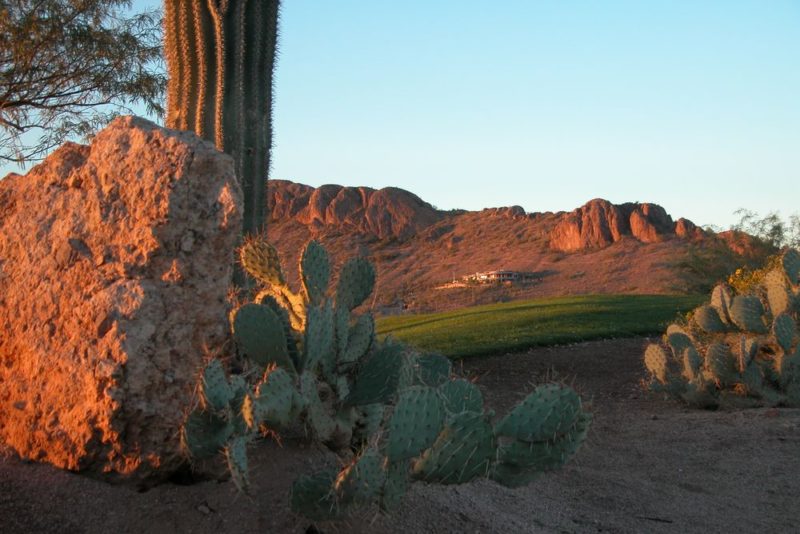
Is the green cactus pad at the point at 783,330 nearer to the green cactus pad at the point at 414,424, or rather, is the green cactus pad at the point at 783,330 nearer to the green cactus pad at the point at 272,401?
the green cactus pad at the point at 414,424

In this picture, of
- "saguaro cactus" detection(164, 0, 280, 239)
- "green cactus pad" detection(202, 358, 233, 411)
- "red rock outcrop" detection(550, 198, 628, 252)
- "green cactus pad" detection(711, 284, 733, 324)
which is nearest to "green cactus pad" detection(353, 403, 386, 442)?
"green cactus pad" detection(202, 358, 233, 411)

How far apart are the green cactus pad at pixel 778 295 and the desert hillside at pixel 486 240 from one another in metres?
20.7

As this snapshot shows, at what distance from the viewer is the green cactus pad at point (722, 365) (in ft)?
28.1

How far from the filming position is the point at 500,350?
11750mm

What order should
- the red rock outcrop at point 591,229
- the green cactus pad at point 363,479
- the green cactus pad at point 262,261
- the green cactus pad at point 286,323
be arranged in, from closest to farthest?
the green cactus pad at point 363,479 < the green cactus pad at point 286,323 < the green cactus pad at point 262,261 < the red rock outcrop at point 591,229

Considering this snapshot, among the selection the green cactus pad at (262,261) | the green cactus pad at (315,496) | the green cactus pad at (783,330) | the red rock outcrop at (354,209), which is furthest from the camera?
the red rock outcrop at (354,209)

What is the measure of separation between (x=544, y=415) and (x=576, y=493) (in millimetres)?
2267

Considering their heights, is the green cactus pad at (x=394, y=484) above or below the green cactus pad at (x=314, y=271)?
below

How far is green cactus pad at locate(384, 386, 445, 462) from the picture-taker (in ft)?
11.0

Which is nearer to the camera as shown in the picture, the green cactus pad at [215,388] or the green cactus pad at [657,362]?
the green cactus pad at [215,388]

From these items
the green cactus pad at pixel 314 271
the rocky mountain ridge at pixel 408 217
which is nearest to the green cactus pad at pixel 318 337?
the green cactus pad at pixel 314 271

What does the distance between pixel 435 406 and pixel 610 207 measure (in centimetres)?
3778

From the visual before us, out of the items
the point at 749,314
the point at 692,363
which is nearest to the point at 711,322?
the point at 749,314

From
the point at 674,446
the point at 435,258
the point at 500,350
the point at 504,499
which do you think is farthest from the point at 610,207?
the point at 504,499
